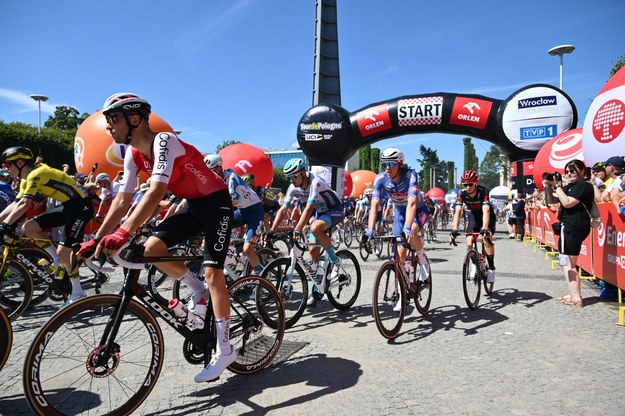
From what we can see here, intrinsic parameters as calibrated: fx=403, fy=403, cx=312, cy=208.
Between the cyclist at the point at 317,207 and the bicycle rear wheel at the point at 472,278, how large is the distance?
181 centimetres

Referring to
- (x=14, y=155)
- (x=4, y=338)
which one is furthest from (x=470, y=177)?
(x=14, y=155)

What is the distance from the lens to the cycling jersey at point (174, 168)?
2.81 m

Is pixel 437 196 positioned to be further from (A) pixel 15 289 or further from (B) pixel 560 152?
(A) pixel 15 289

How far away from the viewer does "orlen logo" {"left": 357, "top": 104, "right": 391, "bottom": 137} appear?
18.2 meters

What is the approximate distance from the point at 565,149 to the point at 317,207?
10797 mm

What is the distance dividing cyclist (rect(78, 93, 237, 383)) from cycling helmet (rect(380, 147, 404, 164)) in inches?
110

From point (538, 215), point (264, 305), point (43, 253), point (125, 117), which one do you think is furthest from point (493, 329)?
point (538, 215)

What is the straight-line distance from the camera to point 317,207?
575 cm

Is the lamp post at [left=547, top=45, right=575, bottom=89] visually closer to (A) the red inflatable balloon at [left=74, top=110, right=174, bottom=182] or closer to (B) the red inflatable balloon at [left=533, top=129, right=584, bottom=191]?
(B) the red inflatable balloon at [left=533, top=129, right=584, bottom=191]

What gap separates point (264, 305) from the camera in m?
3.85

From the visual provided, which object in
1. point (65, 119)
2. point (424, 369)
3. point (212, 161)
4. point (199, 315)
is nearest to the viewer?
point (199, 315)

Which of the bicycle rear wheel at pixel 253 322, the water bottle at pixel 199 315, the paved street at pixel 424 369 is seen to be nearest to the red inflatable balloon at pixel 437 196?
the paved street at pixel 424 369

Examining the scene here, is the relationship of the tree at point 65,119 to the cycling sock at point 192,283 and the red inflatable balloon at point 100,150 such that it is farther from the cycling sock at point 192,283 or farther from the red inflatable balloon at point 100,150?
the cycling sock at point 192,283

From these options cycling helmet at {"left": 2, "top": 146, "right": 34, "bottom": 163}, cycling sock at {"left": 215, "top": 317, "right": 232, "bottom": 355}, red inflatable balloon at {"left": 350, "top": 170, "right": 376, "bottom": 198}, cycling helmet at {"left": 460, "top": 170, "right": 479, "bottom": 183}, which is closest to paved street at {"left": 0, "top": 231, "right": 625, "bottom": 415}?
cycling sock at {"left": 215, "top": 317, "right": 232, "bottom": 355}
